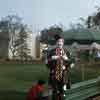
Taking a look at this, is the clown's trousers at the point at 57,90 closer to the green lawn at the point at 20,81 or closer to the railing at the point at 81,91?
the railing at the point at 81,91

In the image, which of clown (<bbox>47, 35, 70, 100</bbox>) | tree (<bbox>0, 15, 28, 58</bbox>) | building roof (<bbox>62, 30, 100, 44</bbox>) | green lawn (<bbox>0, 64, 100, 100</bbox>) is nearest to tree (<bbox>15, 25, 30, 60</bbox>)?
tree (<bbox>0, 15, 28, 58</bbox>)

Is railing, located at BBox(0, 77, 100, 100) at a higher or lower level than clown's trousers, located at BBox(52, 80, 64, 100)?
lower

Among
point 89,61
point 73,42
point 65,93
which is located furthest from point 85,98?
point 89,61

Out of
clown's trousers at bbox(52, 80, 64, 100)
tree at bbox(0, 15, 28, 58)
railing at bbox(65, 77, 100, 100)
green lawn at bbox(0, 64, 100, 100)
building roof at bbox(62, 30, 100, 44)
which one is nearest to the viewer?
clown's trousers at bbox(52, 80, 64, 100)

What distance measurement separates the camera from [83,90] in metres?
12.2

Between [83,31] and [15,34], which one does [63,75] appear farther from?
[15,34]

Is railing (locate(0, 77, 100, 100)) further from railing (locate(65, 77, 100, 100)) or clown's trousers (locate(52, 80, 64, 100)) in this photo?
A: clown's trousers (locate(52, 80, 64, 100))

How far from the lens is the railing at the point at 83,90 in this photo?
433 inches

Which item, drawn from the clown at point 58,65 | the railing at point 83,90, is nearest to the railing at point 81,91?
the railing at point 83,90

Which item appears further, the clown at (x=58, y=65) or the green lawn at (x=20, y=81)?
the green lawn at (x=20, y=81)

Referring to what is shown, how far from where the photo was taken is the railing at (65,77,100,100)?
1100 centimetres

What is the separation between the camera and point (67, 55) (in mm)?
10062

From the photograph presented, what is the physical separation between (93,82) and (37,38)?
8650 cm

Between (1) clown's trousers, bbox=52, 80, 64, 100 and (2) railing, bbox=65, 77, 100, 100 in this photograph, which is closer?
(1) clown's trousers, bbox=52, 80, 64, 100
